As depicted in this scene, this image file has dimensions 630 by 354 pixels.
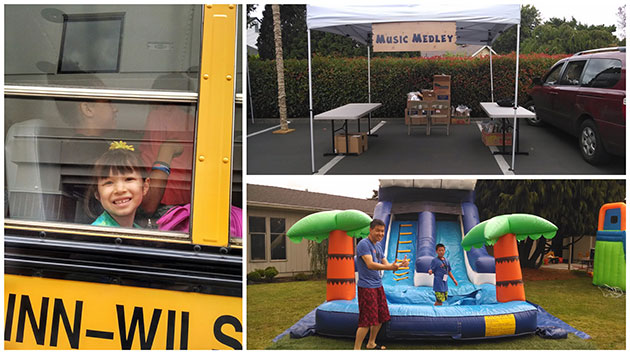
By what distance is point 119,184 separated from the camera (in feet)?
8.31

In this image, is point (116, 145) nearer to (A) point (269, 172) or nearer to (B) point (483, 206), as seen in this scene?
(B) point (483, 206)

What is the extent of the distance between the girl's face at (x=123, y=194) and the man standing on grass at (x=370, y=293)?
4.70ft

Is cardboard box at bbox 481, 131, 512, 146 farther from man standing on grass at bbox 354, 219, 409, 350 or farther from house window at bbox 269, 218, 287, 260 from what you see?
house window at bbox 269, 218, 287, 260

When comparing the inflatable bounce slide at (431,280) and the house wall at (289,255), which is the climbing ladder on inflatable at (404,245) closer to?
the inflatable bounce slide at (431,280)

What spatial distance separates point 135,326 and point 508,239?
2.38 metres

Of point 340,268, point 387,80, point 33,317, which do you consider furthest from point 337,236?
point 387,80

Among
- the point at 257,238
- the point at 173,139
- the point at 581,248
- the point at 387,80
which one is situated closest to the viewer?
the point at 173,139

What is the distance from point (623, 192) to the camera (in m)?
3.31

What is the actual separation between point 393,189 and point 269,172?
278 centimetres

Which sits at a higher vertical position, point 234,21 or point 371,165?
point 234,21

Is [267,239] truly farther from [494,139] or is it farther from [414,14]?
[494,139]

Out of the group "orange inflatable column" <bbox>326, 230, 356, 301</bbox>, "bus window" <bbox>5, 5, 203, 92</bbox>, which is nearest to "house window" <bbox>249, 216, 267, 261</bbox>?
"orange inflatable column" <bbox>326, 230, 356, 301</bbox>

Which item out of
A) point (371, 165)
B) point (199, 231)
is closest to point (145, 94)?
point (199, 231)

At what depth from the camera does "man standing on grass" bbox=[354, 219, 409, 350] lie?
322 centimetres
